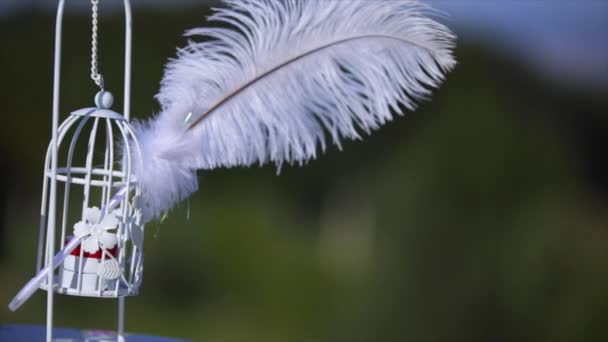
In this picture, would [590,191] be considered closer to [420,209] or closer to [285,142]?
[420,209]

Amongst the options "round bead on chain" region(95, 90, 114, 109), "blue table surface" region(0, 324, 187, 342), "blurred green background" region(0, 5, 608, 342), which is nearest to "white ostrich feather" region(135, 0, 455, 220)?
"round bead on chain" region(95, 90, 114, 109)

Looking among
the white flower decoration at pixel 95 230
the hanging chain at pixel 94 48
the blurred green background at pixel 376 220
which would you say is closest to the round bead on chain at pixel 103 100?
the hanging chain at pixel 94 48

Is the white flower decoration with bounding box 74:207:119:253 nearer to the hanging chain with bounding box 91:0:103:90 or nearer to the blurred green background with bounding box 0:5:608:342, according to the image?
the hanging chain with bounding box 91:0:103:90

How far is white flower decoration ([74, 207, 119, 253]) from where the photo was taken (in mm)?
970

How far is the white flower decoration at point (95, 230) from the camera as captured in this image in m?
0.97

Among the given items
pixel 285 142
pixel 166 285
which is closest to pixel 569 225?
pixel 166 285

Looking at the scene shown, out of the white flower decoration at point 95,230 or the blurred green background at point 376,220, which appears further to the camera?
the blurred green background at point 376,220

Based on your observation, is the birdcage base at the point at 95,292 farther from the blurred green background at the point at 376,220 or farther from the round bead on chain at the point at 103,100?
the blurred green background at the point at 376,220

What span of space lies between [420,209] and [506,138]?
1.20 ft

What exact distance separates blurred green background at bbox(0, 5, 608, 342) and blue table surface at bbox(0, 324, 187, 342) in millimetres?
1249

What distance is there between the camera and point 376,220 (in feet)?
8.34

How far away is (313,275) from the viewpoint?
266cm

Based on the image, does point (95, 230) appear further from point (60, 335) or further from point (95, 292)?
point (60, 335)

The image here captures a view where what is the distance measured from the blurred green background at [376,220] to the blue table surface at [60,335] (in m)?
1.25
